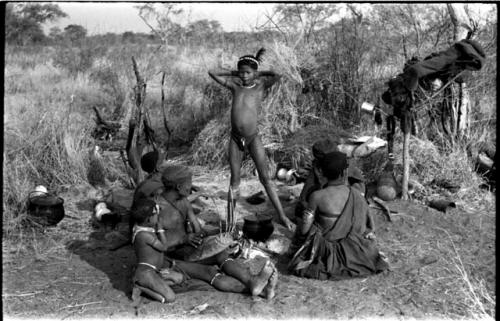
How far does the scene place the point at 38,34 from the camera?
83.5 feet

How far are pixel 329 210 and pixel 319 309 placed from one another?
2.74 ft

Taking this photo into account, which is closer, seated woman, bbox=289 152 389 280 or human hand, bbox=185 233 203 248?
seated woman, bbox=289 152 389 280

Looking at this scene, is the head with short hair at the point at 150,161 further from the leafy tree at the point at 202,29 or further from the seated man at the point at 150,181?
the leafy tree at the point at 202,29

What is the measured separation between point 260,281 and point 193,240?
0.78 m

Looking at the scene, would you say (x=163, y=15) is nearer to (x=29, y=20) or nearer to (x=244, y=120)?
(x=29, y=20)

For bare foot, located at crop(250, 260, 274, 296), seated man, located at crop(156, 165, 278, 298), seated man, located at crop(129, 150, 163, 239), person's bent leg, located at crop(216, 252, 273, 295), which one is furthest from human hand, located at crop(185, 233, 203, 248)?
bare foot, located at crop(250, 260, 274, 296)

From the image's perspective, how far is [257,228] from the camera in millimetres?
5250

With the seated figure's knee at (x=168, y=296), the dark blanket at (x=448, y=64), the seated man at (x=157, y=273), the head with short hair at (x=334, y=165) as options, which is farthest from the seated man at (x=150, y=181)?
the dark blanket at (x=448, y=64)

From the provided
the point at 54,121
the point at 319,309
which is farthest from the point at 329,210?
the point at 54,121

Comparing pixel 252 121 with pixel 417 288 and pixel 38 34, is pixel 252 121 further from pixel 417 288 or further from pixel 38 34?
pixel 38 34

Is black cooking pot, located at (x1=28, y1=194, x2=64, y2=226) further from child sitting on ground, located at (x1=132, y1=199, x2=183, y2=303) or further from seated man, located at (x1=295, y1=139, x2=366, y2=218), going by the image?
seated man, located at (x1=295, y1=139, x2=366, y2=218)

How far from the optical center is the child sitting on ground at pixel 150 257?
416 cm

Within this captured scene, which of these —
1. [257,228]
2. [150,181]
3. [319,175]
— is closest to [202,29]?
[150,181]

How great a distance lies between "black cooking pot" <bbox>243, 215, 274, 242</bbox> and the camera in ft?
17.2
